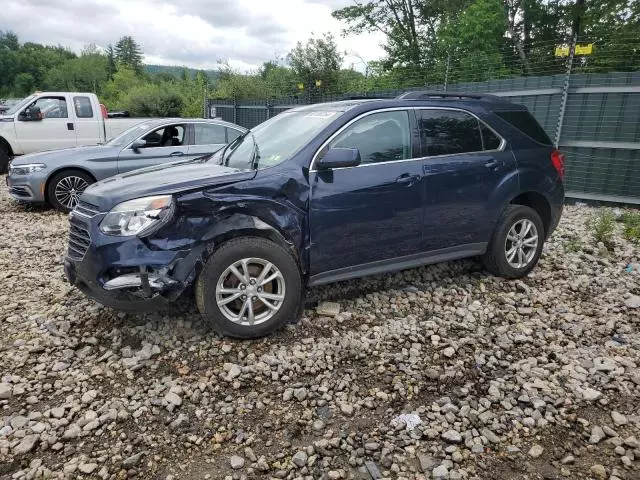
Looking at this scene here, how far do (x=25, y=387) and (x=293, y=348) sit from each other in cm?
178

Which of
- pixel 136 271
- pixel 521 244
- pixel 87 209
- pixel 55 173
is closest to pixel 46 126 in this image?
pixel 55 173

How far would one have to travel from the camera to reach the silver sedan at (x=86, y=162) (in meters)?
7.35

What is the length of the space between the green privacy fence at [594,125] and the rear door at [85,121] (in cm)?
714

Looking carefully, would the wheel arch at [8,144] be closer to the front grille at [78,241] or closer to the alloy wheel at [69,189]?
the alloy wheel at [69,189]

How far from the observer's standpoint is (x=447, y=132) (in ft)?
13.8

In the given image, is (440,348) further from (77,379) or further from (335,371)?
(77,379)

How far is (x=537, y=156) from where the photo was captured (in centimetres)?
466

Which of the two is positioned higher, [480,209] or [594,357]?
[480,209]

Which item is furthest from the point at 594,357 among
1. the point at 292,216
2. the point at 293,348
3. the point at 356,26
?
the point at 356,26

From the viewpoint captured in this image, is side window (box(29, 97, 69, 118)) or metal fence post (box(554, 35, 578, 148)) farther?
side window (box(29, 97, 69, 118))

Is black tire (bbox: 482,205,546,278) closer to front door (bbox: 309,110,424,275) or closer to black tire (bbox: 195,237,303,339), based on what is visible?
front door (bbox: 309,110,424,275)

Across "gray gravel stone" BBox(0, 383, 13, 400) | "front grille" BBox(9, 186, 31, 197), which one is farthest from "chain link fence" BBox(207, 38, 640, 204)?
"gray gravel stone" BBox(0, 383, 13, 400)

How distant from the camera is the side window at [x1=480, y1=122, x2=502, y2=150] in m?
4.40

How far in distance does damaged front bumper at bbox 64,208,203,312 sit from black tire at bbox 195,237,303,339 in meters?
0.12
